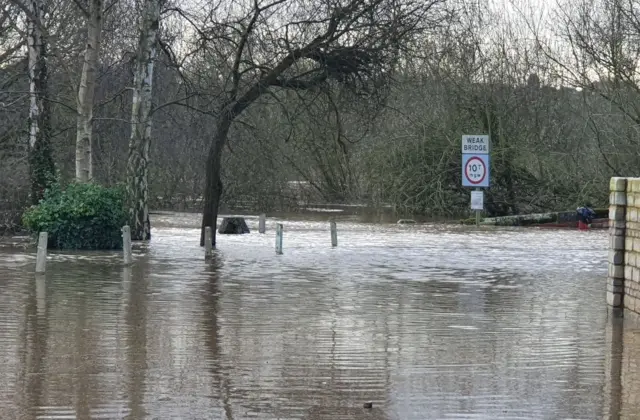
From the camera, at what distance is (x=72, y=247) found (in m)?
27.9

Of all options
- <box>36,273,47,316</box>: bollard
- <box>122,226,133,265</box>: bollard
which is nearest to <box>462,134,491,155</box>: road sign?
<box>122,226,133,265</box>: bollard

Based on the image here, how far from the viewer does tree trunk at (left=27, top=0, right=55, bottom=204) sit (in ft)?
104

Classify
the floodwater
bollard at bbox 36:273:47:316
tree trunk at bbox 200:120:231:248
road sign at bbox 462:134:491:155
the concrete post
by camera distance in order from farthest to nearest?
road sign at bbox 462:134:491:155, tree trunk at bbox 200:120:231:248, the concrete post, bollard at bbox 36:273:47:316, the floodwater

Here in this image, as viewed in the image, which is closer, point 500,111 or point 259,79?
point 259,79

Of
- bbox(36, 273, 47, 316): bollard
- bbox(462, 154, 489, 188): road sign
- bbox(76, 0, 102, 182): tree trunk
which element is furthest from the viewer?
bbox(462, 154, 489, 188): road sign

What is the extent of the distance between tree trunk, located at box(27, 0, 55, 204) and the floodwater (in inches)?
266

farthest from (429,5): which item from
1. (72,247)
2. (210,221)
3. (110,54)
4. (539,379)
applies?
(539,379)

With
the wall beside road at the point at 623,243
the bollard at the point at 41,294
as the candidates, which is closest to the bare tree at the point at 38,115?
the bollard at the point at 41,294

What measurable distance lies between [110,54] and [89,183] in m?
13.0

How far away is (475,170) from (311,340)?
85.7ft

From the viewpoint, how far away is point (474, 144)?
38156 millimetres

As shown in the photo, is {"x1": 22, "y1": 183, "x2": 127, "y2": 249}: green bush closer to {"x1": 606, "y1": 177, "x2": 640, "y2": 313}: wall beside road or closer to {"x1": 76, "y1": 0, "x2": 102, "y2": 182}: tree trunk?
{"x1": 76, "y1": 0, "x2": 102, "y2": 182}: tree trunk

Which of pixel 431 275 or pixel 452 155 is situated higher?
pixel 452 155

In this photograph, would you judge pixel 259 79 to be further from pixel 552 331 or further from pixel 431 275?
pixel 552 331
